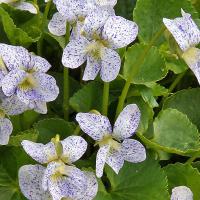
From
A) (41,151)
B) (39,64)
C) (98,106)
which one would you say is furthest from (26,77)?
(98,106)

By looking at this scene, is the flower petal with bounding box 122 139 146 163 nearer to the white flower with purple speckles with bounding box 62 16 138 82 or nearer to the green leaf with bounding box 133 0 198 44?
the white flower with purple speckles with bounding box 62 16 138 82

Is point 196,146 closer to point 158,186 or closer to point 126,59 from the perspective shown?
point 158,186

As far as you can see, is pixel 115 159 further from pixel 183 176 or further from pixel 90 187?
pixel 183 176

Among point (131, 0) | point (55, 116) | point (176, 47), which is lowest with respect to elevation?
point (55, 116)

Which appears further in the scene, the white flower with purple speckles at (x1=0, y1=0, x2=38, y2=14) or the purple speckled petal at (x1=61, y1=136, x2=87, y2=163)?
the white flower with purple speckles at (x1=0, y1=0, x2=38, y2=14)

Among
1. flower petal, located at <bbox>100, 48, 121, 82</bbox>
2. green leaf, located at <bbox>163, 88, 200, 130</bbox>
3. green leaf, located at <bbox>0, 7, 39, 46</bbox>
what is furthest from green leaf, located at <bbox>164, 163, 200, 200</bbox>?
green leaf, located at <bbox>0, 7, 39, 46</bbox>

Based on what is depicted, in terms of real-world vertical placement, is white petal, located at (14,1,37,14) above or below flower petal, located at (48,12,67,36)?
below

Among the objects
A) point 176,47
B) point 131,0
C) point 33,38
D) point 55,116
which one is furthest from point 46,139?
point 131,0
